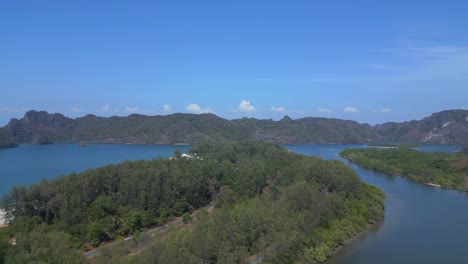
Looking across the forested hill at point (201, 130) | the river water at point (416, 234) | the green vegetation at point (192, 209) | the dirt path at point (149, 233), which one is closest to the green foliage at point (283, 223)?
the green vegetation at point (192, 209)

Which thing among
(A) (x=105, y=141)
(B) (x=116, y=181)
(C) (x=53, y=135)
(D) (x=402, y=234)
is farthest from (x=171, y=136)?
(D) (x=402, y=234)

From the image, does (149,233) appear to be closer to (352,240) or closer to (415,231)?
(352,240)

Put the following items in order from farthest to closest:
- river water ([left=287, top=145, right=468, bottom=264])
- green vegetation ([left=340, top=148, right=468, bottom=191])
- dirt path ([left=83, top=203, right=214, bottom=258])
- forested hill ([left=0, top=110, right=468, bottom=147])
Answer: forested hill ([left=0, top=110, right=468, bottom=147])
green vegetation ([left=340, top=148, right=468, bottom=191])
river water ([left=287, top=145, right=468, bottom=264])
dirt path ([left=83, top=203, right=214, bottom=258])

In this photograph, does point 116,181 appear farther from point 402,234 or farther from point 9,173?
point 9,173

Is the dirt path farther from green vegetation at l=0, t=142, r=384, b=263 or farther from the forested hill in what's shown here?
the forested hill

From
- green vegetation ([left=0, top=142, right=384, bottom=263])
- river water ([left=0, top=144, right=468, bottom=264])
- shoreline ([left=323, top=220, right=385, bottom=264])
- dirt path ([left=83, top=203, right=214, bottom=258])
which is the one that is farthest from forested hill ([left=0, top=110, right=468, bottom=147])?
shoreline ([left=323, top=220, right=385, bottom=264])

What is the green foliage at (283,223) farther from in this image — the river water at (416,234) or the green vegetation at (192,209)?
the river water at (416,234)
